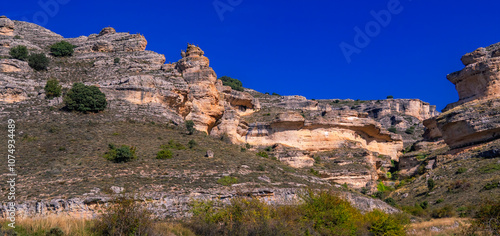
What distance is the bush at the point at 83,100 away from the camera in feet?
132

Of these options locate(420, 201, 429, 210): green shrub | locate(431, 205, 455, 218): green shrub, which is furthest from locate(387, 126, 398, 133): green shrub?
locate(431, 205, 455, 218): green shrub

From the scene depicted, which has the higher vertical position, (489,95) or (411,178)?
(489,95)

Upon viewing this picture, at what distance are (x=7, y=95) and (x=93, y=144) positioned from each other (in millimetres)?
12712

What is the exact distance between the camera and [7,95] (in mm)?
40406

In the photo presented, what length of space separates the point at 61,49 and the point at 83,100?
17.0m

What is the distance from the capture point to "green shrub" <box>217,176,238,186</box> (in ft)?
94.6

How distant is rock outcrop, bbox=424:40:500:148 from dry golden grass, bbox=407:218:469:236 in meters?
18.8

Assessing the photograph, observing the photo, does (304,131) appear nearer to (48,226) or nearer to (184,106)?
(184,106)

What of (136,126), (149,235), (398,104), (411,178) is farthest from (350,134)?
(398,104)

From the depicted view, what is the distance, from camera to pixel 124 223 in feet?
59.3

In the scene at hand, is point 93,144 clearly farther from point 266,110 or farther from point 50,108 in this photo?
point 266,110

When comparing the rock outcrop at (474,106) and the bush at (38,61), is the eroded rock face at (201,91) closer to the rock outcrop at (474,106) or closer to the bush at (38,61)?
the bush at (38,61)


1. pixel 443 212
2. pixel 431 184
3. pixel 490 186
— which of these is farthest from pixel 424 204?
pixel 431 184

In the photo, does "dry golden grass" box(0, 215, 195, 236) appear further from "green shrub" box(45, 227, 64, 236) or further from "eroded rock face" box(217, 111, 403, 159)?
"eroded rock face" box(217, 111, 403, 159)
